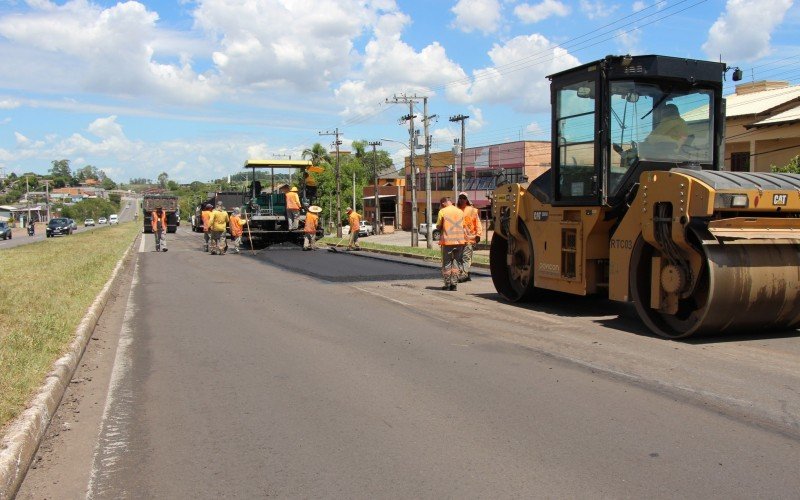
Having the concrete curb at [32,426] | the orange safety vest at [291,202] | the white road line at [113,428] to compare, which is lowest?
the white road line at [113,428]

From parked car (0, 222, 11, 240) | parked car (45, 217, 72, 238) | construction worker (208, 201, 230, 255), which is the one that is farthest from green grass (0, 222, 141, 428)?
parked car (45, 217, 72, 238)

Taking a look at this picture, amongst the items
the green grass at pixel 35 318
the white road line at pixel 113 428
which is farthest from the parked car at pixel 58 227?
the white road line at pixel 113 428

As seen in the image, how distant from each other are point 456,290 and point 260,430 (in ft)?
26.9

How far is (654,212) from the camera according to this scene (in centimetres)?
798

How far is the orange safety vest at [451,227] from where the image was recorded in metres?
12.7

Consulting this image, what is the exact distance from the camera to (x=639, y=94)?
359 inches

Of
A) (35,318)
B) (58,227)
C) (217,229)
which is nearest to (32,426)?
(35,318)

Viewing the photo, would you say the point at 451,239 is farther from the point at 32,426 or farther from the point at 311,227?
the point at 311,227

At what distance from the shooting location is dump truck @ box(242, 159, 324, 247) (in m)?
26.6

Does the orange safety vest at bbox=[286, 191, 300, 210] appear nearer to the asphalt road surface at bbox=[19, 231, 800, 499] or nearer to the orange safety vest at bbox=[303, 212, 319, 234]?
→ the orange safety vest at bbox=[303, 212, 319, 234]

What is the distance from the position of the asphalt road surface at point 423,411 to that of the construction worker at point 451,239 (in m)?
2.89

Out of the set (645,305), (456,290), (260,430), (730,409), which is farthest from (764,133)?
(260,430)

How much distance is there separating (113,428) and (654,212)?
5.93m

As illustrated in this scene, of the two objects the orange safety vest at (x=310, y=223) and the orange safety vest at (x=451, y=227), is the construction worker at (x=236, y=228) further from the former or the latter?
the orange safety vest at (x=451, y=227)
